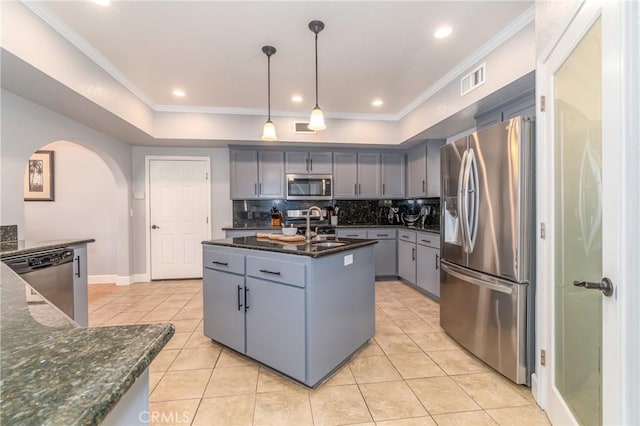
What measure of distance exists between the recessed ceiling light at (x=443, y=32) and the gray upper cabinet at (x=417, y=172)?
2.16 metres

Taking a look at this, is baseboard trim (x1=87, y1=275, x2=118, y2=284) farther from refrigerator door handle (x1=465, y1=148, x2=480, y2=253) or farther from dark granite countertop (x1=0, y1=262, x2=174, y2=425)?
refrigerator door handle (x1=465, y1=148, x2=480, y2=253)

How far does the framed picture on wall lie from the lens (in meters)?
4.54

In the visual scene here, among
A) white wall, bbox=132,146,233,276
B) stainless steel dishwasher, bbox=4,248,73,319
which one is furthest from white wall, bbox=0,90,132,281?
white wall, bbox=132,146,233,276

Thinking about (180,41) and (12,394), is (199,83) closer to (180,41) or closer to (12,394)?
(180,41)

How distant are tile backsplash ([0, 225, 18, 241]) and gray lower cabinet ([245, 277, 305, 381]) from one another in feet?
7.11

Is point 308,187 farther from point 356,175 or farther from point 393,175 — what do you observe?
point 393,175

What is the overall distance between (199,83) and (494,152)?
3125 mm

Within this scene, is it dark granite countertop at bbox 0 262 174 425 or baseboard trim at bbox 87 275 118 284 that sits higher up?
dark granite countertop at bbox 0 262 174 425

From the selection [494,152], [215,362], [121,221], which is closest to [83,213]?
[121,221]

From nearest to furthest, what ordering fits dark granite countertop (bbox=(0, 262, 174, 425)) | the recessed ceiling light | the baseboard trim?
dark granite countertop (bbox=(0, 262, 174, 425)), the recessed ceiling light, the baseboard trim

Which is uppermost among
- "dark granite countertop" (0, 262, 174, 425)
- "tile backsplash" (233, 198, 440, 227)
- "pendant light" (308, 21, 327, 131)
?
"pendant light" (308, 21, 327, 131)

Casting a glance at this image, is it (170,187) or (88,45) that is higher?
(88,45)

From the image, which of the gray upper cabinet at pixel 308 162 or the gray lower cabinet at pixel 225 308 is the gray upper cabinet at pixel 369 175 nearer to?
the gray upper cabinet at pixel 308 162

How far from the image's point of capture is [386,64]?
2.98m
